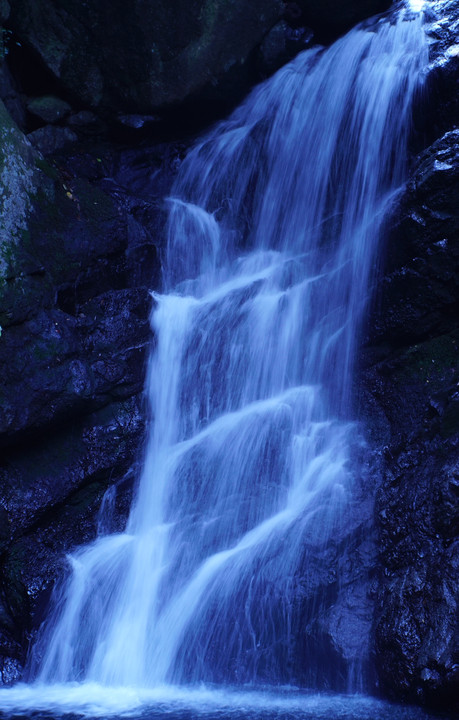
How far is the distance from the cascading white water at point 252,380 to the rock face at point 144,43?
0.80 metres

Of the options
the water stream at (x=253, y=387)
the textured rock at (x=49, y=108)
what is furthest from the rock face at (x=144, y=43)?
the water stream at (x=253, y=387)

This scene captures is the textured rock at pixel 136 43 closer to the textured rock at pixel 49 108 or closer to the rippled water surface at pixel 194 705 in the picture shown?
the textured rock at pixel 49 108

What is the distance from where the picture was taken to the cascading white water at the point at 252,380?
5102 mm

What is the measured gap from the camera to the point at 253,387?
6715 mm

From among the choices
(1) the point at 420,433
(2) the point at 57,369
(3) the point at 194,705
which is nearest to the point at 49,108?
(2) the point at 57,369

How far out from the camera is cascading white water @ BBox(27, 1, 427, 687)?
5.10 meters

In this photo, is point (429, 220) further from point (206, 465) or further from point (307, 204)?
A: point (206, 465)

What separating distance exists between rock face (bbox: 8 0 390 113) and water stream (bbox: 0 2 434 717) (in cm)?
78

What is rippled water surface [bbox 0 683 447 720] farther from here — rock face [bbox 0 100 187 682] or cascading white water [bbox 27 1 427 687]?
rock face [bbox 0 100 187 682]

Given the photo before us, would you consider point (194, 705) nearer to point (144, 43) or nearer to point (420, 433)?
point (420, 433)

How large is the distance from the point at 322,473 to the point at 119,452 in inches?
81.5

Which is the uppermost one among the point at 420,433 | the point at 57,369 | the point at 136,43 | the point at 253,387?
the point at 136,43

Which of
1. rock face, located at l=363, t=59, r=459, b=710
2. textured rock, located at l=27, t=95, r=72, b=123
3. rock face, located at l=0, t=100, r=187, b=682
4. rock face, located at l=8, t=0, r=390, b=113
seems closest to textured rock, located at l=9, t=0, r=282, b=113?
rock face, located at l=8, t=0, r=390, b=113

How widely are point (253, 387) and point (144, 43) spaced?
5185 millimetres
